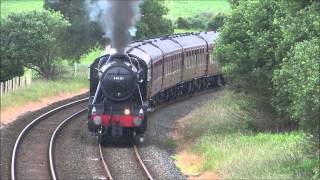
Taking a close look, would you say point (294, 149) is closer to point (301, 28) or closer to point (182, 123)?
point (301, 28)

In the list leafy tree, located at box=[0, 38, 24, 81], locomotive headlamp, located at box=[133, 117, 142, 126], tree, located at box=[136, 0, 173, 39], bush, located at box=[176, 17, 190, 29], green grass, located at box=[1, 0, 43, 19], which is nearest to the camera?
locomotive headlamp, located at box=[133, 117, 142, 126]

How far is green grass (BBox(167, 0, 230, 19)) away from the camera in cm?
9138

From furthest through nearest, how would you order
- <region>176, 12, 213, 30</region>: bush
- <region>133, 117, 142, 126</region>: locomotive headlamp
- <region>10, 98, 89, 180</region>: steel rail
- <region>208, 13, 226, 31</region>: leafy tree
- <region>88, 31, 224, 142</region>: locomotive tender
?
<region>176, 12, 213, 30</region>: bush, <region>208, 13, 226, 31</region>: leafy tree, <region>133, 117, 142, 126</region>: locomotive headlamp, <region>88, 31, 224, 142</region>: locomotive tender, <region>10, 98, 89, 180</region>: steel rail

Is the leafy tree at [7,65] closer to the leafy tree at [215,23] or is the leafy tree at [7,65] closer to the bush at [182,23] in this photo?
the leafy tree at [215,23]

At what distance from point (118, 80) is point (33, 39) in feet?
70.1

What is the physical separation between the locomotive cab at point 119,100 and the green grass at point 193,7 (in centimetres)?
6450

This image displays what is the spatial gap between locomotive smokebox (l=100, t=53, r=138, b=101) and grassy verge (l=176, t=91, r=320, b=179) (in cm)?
309

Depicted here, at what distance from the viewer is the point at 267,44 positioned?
77.0ft

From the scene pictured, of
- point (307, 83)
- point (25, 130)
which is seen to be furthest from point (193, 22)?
point (307, 83)

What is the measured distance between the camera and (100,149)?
22594mm

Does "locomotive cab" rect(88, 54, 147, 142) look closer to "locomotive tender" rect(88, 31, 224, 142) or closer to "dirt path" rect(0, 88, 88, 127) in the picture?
"locomotive tender" rect(88, 31, 224, 142)

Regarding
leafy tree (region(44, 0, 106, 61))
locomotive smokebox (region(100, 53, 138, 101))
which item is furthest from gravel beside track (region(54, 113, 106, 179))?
leafy tree (region(44, 0, 106, 61))

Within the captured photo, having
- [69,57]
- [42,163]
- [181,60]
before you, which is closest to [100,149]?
[42,163]

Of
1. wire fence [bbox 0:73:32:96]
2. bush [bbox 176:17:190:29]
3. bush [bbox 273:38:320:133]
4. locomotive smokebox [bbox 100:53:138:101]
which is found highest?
bush [bbox 273:38:320:133]
